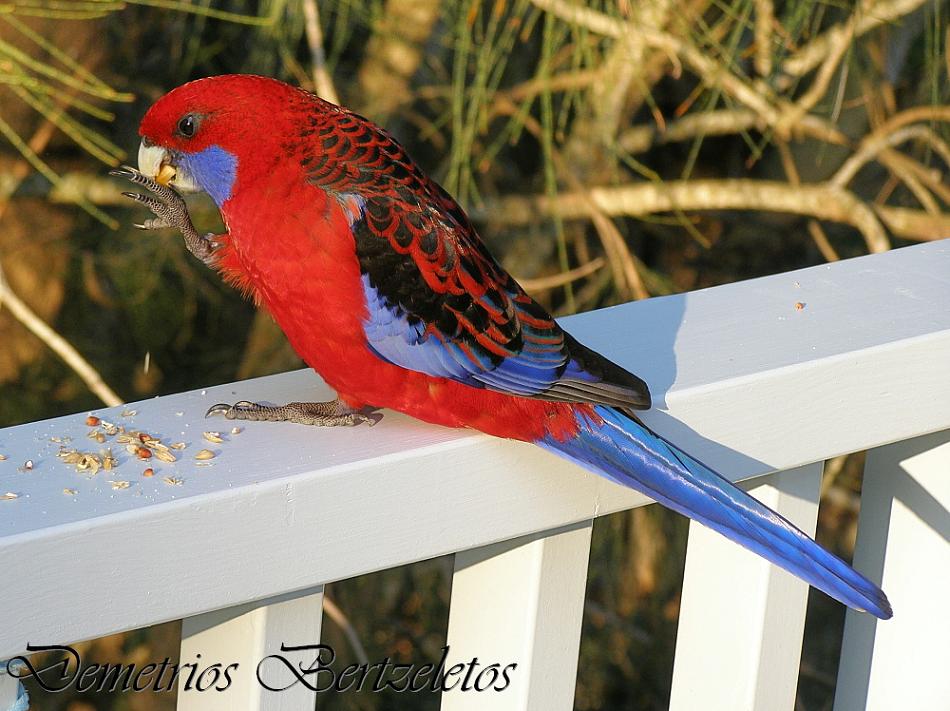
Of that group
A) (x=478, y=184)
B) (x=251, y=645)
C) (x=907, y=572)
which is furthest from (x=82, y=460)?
(x=478, y=184)

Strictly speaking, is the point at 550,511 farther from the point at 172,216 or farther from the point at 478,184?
the point at 478,184

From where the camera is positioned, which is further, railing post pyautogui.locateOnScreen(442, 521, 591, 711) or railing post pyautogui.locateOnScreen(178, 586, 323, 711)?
railing post pyautogui.locateOnScreen(442, 521, 591, 711)

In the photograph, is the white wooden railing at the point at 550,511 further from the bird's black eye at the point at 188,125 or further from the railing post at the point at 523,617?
the bird's black eye at the point at 188,125

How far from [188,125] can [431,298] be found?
29cm

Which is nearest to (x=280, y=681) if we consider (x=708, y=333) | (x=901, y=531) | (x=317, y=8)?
(x=708, y=333)

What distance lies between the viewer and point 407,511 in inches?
34.4

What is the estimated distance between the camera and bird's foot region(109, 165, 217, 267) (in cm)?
116

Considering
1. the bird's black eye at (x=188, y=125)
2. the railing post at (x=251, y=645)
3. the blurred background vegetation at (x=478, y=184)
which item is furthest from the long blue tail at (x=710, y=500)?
the blurred background vegetation at (x=478, y=184)

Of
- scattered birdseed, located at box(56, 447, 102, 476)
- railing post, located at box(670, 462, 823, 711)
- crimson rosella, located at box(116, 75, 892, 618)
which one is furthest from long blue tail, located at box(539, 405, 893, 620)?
scattered birdseed, located at box(56, 447, 102, 476)

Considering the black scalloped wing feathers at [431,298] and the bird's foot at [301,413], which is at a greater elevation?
the black scalloped wing feathers at [431,298]

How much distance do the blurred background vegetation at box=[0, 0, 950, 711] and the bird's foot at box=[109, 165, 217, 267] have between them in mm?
1027

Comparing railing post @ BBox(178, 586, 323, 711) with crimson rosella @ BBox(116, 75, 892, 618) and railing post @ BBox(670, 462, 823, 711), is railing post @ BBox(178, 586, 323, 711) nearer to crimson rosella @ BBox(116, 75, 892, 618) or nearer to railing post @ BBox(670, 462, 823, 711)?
crimson rosella @ BBox(116, 75, 892, 618)

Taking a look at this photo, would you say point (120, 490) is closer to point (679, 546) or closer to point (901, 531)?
point (901, 531)

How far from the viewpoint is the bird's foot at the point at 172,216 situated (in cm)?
116
